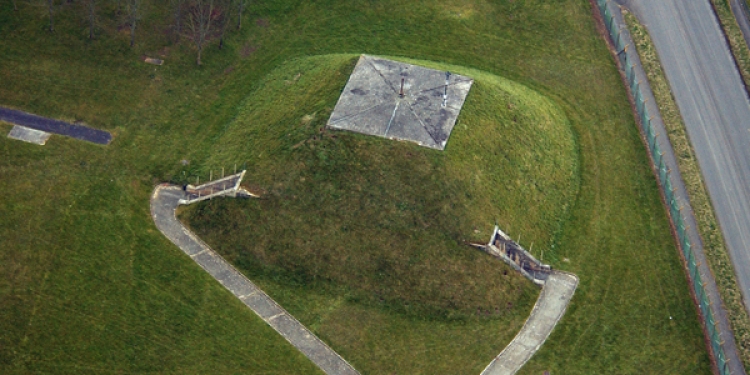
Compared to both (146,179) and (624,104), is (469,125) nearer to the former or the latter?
(624,104)

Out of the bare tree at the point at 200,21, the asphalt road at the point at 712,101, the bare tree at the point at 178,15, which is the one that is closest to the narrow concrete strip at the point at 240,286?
the bare tree at the point at 200,21

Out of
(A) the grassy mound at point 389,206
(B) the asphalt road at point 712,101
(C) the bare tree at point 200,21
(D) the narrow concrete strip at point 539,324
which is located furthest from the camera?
(C) the bare tree at point 200,21

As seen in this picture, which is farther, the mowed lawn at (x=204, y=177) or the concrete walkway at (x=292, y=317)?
the concrete walkway at (x=292, y=317)

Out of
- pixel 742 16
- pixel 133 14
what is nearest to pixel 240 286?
pixel 133 14

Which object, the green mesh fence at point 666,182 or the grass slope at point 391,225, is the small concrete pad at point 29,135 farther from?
the green mesh fence at point 666,182

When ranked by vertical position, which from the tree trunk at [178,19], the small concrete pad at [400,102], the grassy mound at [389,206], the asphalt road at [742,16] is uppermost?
the asphalt road at [742,16]

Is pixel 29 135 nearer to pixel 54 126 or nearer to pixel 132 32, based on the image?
pixel 54 126

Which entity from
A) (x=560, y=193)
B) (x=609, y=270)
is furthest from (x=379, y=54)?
(x=609, y=270)
